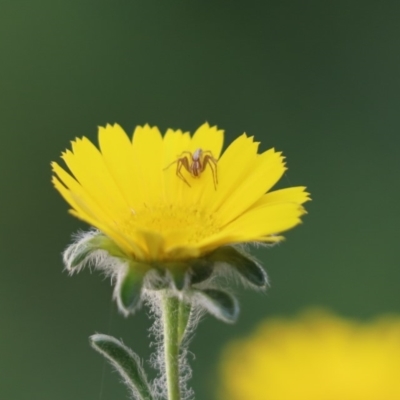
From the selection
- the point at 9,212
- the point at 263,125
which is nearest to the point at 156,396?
the point at 9,212

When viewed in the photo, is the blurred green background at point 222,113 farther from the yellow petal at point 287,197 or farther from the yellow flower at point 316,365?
the yellow petal at point 287,197

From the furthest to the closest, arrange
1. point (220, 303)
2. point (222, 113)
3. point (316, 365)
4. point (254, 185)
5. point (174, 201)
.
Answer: point (222, 113) < point (316, 365) < point (174, 201) < point (254, 185) < point (220, 303)

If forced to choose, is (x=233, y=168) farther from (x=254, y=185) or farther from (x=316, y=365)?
(x=316, y=365)

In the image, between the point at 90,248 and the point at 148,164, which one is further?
the point at 148,164

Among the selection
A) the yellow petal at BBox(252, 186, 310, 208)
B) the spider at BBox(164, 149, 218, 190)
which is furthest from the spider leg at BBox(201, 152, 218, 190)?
the yellow petal at BBox(252, 186, 310, 208)

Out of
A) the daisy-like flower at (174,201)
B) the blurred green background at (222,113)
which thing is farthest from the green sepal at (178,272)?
the blurred green background at (222,113)

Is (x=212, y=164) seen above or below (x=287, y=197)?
above

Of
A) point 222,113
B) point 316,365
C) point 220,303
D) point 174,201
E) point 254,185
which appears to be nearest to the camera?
point 220,303

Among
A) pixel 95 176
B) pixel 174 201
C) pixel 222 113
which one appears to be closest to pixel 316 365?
pixel 174 201
